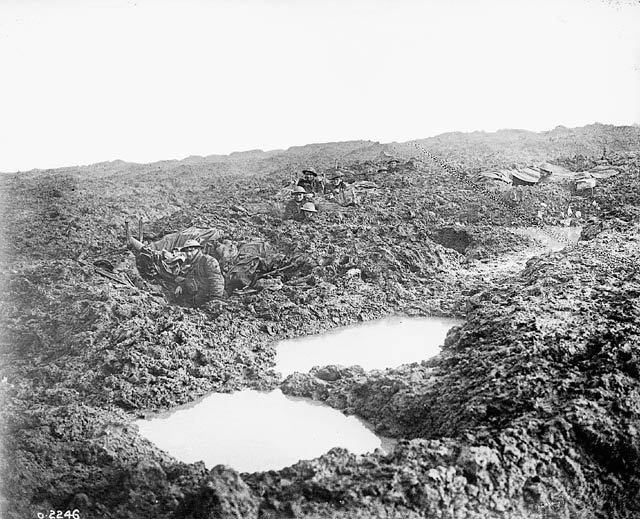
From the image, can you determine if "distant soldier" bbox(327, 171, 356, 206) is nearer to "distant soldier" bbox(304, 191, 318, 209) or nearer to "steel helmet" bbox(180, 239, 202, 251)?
"distant soldier" bbox(304, 191, 318, 209)

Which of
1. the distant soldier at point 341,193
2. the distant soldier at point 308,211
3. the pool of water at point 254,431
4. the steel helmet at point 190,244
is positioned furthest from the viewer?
the distant soldier at point 341,193

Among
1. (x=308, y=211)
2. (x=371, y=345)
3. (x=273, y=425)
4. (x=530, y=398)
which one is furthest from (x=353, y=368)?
(x=308, y=211)

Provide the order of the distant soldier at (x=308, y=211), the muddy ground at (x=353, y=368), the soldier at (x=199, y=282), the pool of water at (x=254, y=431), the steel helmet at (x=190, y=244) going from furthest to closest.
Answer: the distant soldier at (x=308, y=211) → the steel helmet at (x=190, y=244) → the soldier at (x=199, y=282) → the pool of water at (x=254, y=431) → the muddy ground at (x=353, y=368)

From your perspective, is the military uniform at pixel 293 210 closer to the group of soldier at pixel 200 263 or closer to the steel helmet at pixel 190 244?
the group of soldier at pixel 200 263

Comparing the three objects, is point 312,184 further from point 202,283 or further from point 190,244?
point 202,283

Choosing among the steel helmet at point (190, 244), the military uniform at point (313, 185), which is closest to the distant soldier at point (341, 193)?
the military uniform at point (313, 185)

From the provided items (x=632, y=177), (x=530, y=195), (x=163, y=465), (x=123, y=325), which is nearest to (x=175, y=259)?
(x=123, y=325)
